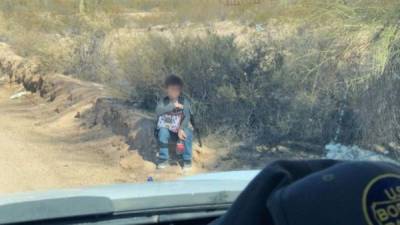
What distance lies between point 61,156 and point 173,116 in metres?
3.33

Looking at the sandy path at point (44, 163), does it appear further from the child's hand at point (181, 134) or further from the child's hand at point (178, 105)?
the child's hand at point (178, 105)

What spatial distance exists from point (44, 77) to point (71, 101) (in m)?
4.02

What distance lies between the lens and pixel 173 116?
33.3ft

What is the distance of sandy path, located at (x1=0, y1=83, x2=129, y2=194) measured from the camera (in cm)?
1083

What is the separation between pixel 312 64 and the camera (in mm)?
11180

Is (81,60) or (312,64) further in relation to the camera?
(81,60)

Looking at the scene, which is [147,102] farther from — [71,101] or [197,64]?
[71,101]

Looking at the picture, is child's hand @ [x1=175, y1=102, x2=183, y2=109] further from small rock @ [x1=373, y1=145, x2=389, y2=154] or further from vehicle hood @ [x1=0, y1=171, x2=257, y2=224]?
vehicle hood @ [x1=0, y1=171, x2=257, y2=224]

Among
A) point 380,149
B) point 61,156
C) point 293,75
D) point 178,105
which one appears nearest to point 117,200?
point 178,105

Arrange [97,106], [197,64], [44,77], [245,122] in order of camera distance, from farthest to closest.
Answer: [44,77], [97,106], [197,64], [245,122]

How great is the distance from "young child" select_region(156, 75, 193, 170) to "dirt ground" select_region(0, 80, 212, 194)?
0.48 meters

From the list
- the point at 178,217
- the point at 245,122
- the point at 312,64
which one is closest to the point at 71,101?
the point at 245,122

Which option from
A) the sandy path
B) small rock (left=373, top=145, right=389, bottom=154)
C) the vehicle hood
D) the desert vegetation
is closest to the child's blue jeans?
the sandy path

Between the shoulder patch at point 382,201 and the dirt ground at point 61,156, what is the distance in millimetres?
8883
